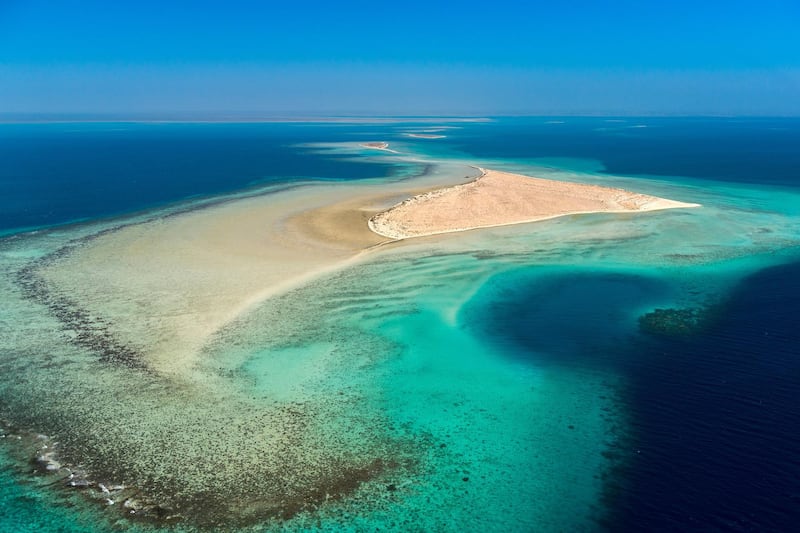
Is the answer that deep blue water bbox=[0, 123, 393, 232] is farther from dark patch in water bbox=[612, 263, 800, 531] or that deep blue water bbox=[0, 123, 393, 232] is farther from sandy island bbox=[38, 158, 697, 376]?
dark patch in water bbox=[612, 263, 800, 531]

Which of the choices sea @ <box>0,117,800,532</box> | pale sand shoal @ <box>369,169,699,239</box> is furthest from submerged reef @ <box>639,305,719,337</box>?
pale sand shoal @ <box>369,169,699,239</box>

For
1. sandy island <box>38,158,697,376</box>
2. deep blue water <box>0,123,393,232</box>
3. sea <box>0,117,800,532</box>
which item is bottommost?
sea <box>0,117,800,532</box>

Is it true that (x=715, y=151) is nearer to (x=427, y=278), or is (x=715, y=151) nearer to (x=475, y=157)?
(x=475, y=157)

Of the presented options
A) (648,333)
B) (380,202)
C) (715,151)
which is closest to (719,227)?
(648,333)

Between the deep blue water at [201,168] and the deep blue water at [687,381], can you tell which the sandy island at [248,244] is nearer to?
the deep blue water at [201,168]

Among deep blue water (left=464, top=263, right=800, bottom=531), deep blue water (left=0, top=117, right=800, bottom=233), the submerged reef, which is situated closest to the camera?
deep blue water (left=464, top=263, right=800, bottom=531)

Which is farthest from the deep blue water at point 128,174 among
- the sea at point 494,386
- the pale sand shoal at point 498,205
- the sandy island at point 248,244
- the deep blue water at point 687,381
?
the deep blue water at point 687,381

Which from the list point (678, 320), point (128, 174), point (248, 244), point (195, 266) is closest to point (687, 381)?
point (678, 320)

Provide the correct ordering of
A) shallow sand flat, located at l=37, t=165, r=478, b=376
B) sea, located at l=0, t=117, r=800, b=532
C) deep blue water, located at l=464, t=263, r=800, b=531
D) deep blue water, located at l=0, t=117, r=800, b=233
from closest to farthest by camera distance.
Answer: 1. deep blue water, located at l=464, t=263, r=800, b=531
2. sea, located at l=0, t=117, r=800, b=532
3. shallow sand flat, located at l=37, t=165, r=478, b=376
4. deep blue water, located at l=0, t=117, r=800, b=233
